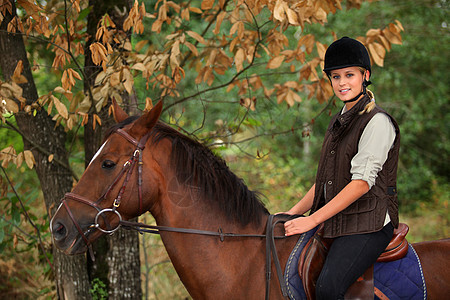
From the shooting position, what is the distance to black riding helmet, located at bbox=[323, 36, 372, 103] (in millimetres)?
2469

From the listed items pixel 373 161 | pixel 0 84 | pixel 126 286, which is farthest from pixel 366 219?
pixel 0 84

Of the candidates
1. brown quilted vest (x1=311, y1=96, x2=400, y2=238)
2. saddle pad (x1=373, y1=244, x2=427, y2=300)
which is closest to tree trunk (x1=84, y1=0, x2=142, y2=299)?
brown quilted vest (x1=311, y1=96, x2=400, y2=238)

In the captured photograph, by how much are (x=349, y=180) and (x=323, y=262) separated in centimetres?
53

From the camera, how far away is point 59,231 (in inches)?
98.4

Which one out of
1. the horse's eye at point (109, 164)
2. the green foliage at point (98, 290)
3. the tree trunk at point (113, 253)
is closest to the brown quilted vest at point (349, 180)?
the horse's eye at point (109, 164)

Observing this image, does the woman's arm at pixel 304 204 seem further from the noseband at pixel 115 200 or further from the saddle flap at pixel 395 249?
the noseband at pixel 115 200

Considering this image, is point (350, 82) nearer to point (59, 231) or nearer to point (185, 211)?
point (185, 211)

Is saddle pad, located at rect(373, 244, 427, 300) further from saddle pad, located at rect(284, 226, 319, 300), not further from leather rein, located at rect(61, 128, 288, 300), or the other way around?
leather rein, located at rect(61, 128, 288, 300)

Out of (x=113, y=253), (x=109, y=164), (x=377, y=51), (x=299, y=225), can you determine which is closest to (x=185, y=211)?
(x=109, y=164)

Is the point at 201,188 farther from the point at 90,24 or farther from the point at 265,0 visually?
the point at 90,24

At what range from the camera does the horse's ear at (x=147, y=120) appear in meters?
2.48

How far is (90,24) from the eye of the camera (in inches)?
168

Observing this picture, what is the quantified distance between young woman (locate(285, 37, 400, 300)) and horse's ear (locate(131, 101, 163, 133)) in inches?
41.9

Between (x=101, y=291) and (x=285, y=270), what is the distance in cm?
243
